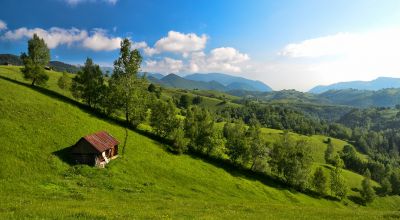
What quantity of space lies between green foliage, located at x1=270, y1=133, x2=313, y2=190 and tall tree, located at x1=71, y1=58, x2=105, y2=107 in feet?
192

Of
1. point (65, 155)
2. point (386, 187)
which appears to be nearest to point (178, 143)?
point (65, 155)

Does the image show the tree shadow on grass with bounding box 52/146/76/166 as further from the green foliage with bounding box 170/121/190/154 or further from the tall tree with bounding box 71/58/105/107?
the tall tree with bounding box 71/58/105/107

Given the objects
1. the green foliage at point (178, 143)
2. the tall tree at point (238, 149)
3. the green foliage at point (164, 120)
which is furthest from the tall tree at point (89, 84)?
the tall tree at point (238, 149)

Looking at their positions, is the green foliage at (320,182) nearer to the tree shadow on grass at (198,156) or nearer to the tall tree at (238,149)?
the tree shadow on grass at (198,156)

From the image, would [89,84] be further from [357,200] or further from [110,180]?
[357,200]

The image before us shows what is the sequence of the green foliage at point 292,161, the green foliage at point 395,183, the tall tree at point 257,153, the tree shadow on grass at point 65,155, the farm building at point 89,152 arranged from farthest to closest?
the green foliage at point 395,183
the tall tree at point 257,153
the green foliage at point 292,161
the farm building at point 89,152
the tree shadow on grass at point 65,155

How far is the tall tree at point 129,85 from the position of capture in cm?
8031

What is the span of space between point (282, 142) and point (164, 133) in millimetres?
41667

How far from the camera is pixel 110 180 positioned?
2115 inches

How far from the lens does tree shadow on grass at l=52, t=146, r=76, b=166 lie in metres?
56.6

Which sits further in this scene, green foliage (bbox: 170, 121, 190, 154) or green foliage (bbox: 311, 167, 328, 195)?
green foliage (bbox: 311, 167, 328, 195)

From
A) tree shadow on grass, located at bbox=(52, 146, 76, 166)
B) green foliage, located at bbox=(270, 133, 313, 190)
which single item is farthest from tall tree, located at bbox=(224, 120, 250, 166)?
tree shadow on grass, located at bbox=(52, 146, 76, 166)

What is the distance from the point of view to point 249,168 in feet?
331

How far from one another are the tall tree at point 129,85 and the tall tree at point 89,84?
5586mm
